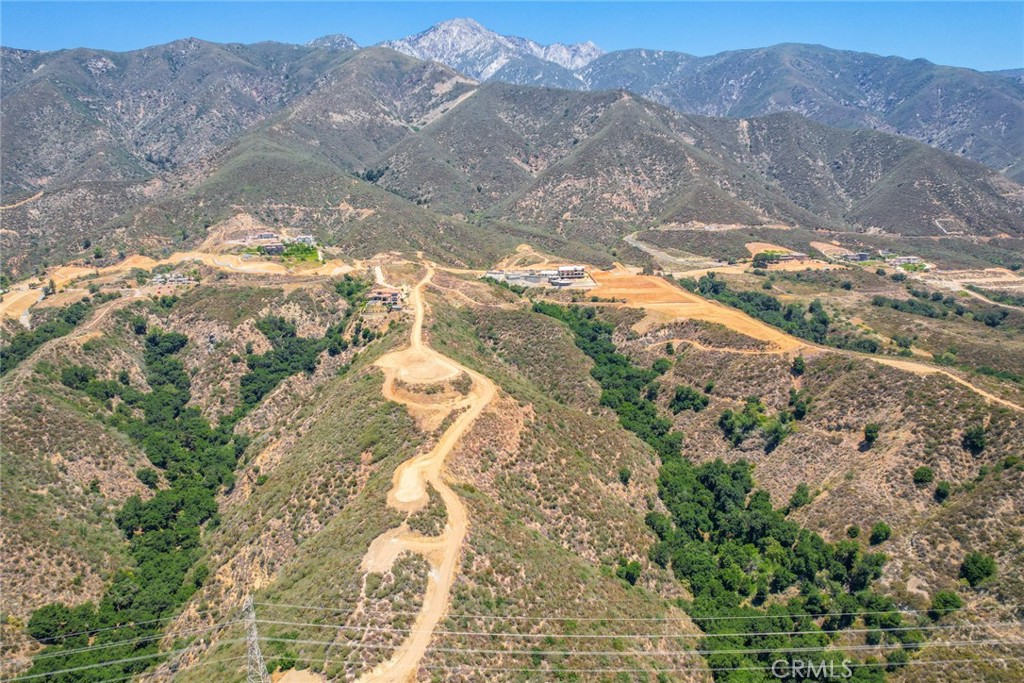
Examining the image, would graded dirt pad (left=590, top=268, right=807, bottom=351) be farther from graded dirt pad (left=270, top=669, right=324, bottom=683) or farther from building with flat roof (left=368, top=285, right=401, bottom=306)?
graded dirt pad (left=270, top=669, right=324, bottom=683)

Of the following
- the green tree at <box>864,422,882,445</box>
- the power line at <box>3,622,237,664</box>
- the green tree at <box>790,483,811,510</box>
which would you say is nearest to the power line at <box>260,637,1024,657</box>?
the power line at <box>3,622,237,664</box>

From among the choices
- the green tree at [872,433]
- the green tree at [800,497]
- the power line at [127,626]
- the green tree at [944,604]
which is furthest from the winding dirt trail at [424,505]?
the green tree at [872,433]

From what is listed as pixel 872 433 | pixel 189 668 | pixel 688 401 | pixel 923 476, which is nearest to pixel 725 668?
pixel 923 476

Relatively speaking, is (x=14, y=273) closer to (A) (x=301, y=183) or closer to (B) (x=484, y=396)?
(A) (x=301, y=183)

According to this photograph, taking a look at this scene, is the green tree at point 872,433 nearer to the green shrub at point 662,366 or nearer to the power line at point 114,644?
the green shrub at point 662,366

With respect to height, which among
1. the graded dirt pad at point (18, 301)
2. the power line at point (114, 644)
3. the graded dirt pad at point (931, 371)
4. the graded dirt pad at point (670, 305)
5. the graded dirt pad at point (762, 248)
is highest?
the graded dirt pad at point (762, 248)

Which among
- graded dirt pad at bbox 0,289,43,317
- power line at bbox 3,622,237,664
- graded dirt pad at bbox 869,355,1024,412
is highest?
graded dirt pad at bbox 869,355,1024,412

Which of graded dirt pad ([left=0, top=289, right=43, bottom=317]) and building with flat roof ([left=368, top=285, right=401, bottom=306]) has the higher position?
building with flat roof ([left=368, top=285, right=401, bottom=306])
